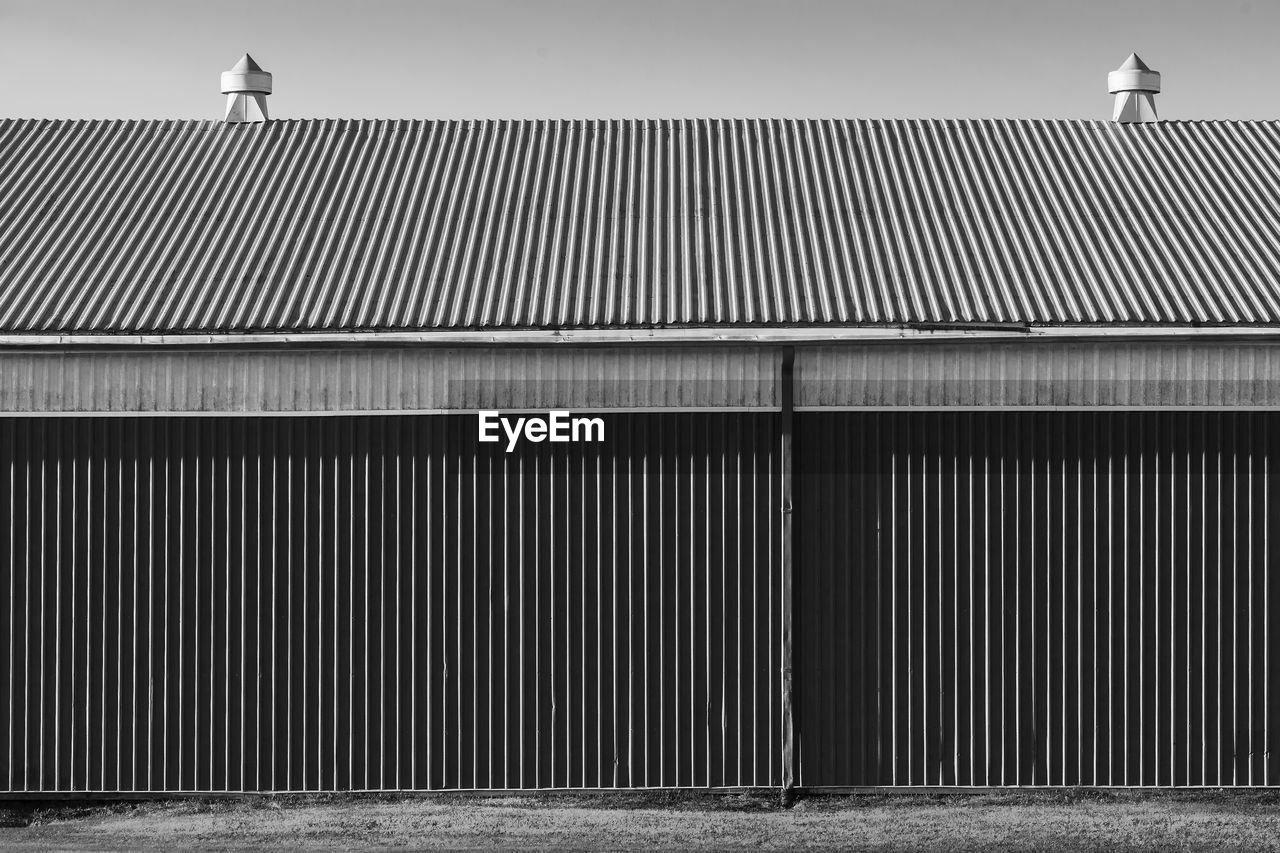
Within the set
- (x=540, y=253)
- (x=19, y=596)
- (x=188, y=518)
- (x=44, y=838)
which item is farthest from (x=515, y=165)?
(x=44, y=838)

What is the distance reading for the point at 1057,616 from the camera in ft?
41.2

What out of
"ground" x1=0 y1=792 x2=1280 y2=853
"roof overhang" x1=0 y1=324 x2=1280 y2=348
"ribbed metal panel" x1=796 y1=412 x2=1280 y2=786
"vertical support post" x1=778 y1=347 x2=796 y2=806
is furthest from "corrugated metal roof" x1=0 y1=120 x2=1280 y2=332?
"ground" x1=0 y1=792 x2=1280 y2=853

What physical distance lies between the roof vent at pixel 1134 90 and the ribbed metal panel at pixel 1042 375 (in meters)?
7.31

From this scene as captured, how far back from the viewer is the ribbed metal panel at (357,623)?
12.6 m

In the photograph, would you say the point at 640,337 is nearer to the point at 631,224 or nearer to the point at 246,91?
the point at 631,224

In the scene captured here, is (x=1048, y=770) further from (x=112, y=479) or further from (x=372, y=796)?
(x=112, y=479)

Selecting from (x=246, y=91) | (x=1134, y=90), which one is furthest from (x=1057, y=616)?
(x=246, y=91)

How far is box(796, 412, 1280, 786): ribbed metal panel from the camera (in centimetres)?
1254

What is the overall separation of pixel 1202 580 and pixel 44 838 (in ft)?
36.5

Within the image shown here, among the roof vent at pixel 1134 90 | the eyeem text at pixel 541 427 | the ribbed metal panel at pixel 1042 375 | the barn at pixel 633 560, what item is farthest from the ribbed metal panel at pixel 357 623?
the roof vent at pixel 1134 90

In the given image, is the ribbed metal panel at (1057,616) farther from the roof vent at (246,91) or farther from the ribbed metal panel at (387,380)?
the roof vent at (246,91)

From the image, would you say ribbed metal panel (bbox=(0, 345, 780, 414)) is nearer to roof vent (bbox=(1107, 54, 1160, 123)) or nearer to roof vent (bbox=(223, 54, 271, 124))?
roof vent (bbox=(223, 54, 271, 124))

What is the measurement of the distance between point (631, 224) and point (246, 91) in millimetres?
7215

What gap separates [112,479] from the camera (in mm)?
12594
